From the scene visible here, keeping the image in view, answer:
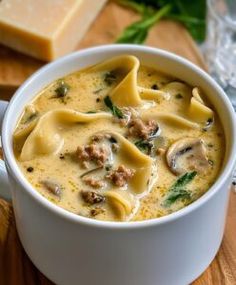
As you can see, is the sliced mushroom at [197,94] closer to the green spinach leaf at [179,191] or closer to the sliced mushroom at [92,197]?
the green spinach leaf at [179,191]

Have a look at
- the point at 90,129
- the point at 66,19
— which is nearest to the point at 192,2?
the point at 66,19

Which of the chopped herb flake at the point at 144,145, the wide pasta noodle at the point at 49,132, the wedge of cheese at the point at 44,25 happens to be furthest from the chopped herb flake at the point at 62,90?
the wedge of cheese at the point at 44,25

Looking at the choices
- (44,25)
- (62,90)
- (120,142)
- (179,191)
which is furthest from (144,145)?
(44,25)

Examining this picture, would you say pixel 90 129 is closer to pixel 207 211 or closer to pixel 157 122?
pixel 157 122

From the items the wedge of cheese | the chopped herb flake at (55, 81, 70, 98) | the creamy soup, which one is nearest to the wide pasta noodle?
the creamy soup

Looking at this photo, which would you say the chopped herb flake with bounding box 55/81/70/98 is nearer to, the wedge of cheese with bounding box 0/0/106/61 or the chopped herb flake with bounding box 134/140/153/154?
the chopped herb flake with bounding box 134/140/153/154

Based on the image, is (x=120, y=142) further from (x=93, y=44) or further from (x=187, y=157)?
(x=93, y=44)

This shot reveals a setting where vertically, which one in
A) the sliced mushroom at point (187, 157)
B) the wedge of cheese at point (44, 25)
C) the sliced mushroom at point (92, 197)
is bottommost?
the wedge of cheese at point (44, 25)
